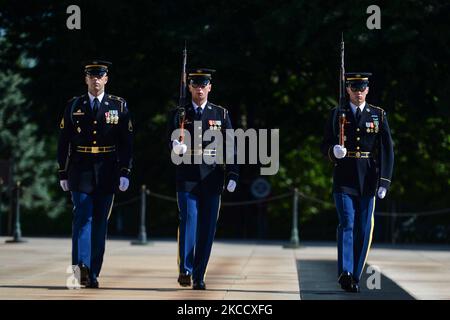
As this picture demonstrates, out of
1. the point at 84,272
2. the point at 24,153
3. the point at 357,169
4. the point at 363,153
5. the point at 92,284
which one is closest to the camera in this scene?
the point at 84,272

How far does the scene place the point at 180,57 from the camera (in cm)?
2695

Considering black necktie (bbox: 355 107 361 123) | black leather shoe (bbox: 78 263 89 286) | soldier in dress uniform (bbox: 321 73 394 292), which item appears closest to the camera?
black leather shoe (bbox: 78 263 89 286)

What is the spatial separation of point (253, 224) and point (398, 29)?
9.40 meters

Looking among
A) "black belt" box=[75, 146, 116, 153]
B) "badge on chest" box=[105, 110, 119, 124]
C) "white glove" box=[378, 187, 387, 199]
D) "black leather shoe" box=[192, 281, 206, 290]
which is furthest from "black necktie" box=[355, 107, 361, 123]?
"black belt" box=[75, 146, 116, 153]

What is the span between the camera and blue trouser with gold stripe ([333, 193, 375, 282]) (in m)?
11.8

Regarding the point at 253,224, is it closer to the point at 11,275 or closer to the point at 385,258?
the point at 385,258

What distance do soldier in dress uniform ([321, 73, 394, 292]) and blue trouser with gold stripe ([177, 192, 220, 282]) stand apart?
4.01 feet

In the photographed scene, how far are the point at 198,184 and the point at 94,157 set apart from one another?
1.02 metres

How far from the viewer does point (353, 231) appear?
12062 millimetres

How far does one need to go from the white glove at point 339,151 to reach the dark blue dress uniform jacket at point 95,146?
1.97 meters

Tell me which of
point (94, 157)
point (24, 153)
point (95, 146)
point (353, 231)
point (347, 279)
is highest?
point (24, 153)

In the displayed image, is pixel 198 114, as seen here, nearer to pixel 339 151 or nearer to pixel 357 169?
pixel 339 151

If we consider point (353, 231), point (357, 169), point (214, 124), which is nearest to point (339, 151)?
point (357, 169)

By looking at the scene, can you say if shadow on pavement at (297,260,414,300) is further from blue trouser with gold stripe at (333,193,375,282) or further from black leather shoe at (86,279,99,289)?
black leather shoe at (86,279,99,289)
